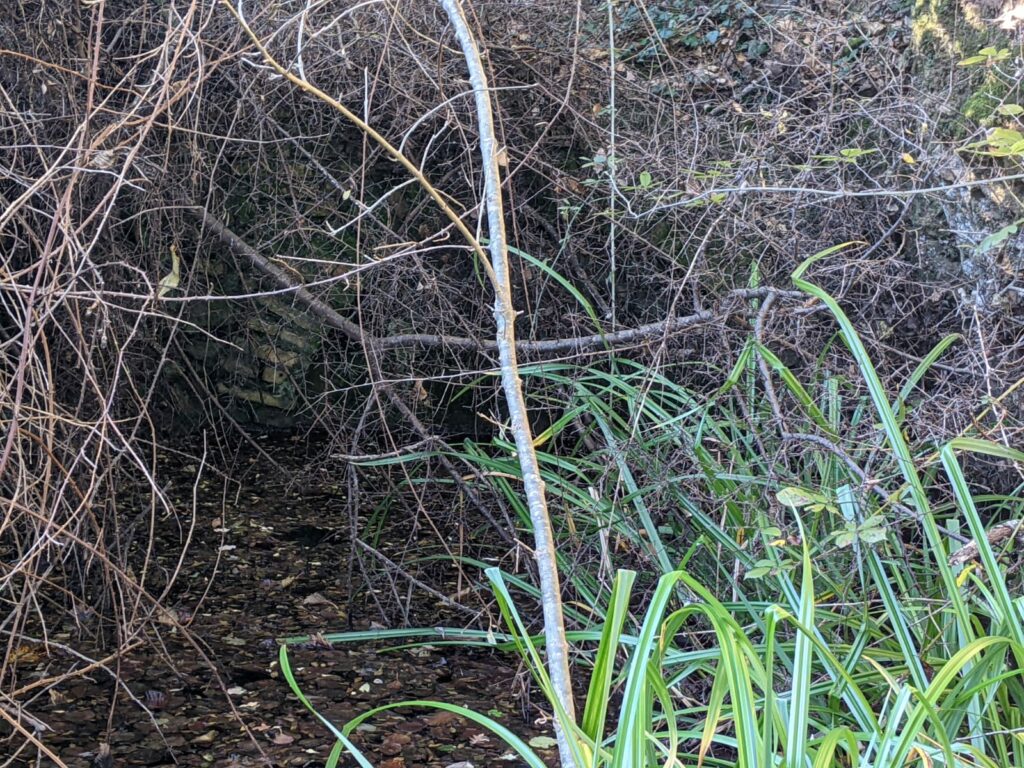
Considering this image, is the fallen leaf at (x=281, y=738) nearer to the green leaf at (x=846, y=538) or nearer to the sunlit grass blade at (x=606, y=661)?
the sunlit grass blade at (x=606, y=661)

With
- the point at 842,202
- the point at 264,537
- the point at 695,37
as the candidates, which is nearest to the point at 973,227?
the point at 842,202

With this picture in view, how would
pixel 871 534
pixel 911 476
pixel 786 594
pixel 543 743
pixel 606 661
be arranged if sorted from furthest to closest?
1. pixel 543 743
2. pixel 786 594
3. pixel 911 476
4. pixel 871 534
5. pixel 606 661

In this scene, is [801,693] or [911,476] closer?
[801,693]

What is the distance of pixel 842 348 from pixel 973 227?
527 millimetres

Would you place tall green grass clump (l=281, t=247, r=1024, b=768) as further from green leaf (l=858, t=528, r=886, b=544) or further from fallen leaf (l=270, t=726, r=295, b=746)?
fallen leaf (l=270, t=726, r=295, b=746)

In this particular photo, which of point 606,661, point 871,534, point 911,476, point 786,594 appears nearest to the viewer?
point 606,661

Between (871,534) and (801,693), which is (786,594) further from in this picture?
(801,693)

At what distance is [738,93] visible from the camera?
12.8 ft

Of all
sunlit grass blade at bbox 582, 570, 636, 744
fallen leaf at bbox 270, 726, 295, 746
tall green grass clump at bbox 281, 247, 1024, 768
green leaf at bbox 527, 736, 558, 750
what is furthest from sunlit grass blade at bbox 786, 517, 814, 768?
fallen leaf at bbox 270, 726, 295, 746

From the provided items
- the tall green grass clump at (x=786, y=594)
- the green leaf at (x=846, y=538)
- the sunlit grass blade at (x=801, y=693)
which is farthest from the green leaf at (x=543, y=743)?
the green leaf at (x=846, y=538)

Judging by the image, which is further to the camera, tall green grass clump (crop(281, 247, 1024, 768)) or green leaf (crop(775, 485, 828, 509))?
green leaf (crop(775, 485, 828, 509))

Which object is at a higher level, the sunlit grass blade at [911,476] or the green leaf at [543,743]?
the sunlit grass blade at [911,476]

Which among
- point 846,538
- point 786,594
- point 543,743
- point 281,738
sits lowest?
point 281,738

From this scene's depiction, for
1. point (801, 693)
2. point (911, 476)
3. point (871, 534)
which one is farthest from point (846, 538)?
point (801, 693)
